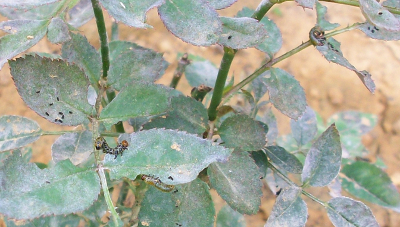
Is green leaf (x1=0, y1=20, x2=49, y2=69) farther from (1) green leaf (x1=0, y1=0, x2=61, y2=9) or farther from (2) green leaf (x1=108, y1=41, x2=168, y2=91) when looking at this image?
(2) green leaf (x1=108, y1=41, x2=168, y2=91)

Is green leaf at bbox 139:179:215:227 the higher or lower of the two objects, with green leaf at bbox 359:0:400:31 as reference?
lower

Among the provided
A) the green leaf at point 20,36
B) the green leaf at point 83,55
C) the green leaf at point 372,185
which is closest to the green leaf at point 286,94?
the green leaf at point 83,55

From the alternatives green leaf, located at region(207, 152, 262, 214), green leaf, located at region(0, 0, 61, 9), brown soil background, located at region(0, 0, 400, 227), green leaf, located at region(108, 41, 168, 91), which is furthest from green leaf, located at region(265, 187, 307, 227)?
brown soil background, located at region(0, 0, 400, 227)

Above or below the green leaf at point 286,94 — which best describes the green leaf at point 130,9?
above

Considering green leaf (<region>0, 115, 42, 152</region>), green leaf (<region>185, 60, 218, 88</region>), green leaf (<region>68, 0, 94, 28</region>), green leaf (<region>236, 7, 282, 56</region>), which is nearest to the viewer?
green leaf (<region>0, 115, 42, 152</region>)

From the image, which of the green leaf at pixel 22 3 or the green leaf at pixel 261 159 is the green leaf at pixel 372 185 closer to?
the green leaf at pixel 261 159
